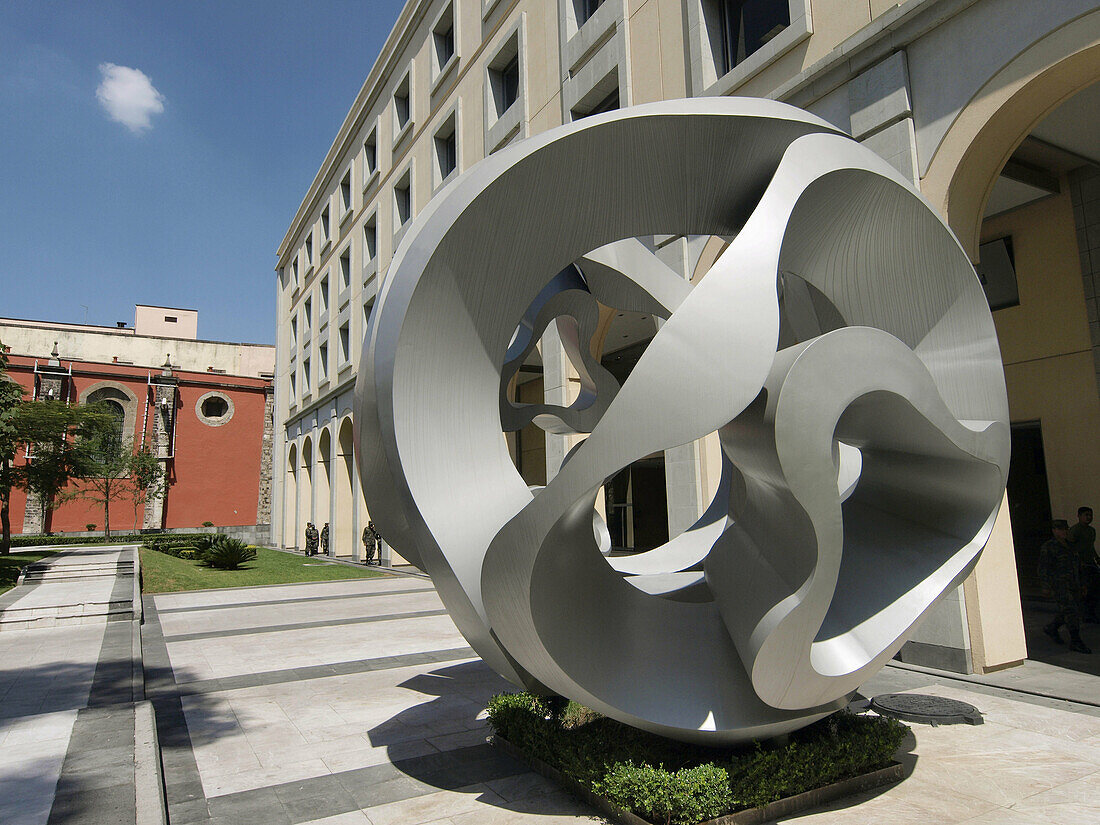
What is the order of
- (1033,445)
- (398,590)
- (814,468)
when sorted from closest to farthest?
(814,468) → (1033,445) → (398,590)

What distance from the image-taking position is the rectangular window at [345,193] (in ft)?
106

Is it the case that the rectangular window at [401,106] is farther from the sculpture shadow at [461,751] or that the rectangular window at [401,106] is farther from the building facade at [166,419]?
the building facade at [166,419]

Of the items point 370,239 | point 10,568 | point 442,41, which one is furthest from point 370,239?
point 10,568

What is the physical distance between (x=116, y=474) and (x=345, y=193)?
74.8ft

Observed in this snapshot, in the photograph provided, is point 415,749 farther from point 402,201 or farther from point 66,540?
point 66,540

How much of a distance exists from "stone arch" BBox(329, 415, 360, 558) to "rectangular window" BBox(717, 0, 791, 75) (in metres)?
20.5

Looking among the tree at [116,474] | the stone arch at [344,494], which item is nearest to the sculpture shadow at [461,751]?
the stone arch at [344,494]

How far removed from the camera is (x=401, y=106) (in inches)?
1048

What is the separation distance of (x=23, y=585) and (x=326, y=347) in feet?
60.6

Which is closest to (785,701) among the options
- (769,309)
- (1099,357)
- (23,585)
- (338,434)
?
(769,309)

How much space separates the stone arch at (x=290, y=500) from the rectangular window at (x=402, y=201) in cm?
1735

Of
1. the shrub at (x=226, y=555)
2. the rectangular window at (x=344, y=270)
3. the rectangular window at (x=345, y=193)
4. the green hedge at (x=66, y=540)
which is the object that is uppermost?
the rectangular window at (x=345, y=193)

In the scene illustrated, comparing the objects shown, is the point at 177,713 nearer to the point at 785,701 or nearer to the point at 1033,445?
the point at 785,701

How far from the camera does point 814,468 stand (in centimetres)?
421
